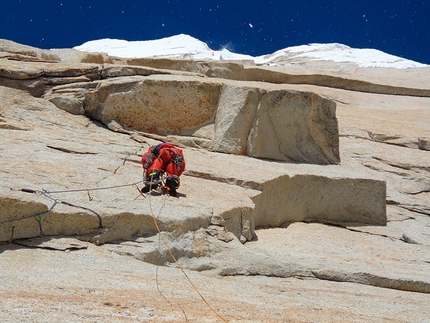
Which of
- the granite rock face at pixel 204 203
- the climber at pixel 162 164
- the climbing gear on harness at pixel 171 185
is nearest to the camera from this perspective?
the granite rock face at pixel 204 203

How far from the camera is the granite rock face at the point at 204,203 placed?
516 centimetres

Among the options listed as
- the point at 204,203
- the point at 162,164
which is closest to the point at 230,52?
the point at 162,164

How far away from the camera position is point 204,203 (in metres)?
7.57

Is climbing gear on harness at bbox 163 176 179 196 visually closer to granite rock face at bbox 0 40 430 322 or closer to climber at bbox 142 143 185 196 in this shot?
climber at bbox 142 143 185 196

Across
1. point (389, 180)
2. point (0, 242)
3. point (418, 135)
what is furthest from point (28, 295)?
point (418, 135)

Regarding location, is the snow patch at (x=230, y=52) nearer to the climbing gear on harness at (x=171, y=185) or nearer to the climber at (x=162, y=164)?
the climber at (x=162, y=164)

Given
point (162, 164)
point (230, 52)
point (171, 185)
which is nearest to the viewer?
point (171, 185)

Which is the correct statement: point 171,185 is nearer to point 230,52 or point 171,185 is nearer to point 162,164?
point 162,164

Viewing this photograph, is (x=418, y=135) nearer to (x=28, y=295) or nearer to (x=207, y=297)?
(x=207, y=297)

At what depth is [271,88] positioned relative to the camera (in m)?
11.2

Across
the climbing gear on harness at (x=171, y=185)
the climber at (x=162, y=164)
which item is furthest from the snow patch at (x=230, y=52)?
the climbing gear on harness at (x=171, y=185)

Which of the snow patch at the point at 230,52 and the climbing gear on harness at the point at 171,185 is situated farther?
the snow patch at the point at 230,52

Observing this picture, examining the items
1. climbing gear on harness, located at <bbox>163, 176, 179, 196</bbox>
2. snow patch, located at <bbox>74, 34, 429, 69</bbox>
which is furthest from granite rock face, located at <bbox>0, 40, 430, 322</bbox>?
snow patch, located at <bbox>74, 34, 429, 69</bbox>

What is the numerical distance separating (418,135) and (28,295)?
38.2 feet
